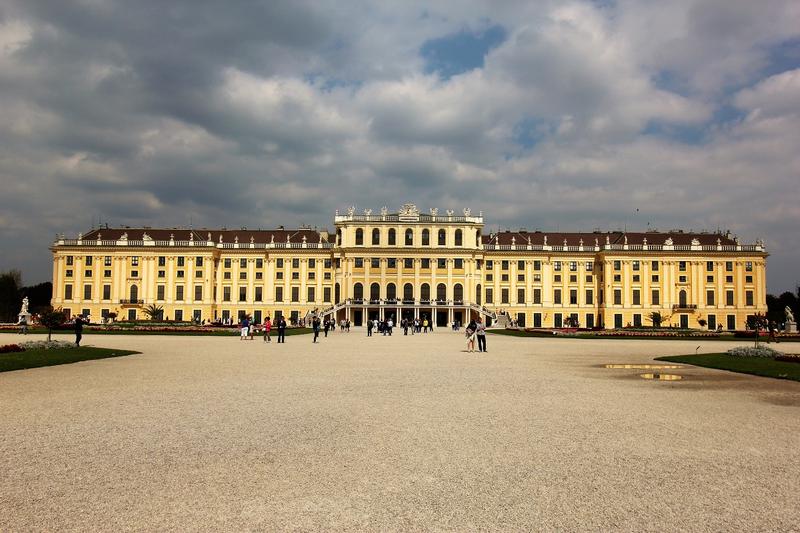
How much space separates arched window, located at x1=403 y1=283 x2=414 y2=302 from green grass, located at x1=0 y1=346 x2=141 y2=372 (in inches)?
2438

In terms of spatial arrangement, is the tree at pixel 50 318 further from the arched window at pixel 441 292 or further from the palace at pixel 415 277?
the arched window at pixel 441 292

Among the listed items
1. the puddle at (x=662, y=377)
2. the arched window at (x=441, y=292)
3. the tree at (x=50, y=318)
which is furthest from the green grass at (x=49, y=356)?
the arched window at (x=441, y=292)

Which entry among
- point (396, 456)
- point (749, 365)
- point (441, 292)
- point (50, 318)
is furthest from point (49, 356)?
point (441, 292)

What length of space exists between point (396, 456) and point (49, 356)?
19.1 metres

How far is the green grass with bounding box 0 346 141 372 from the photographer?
20241 millimetres

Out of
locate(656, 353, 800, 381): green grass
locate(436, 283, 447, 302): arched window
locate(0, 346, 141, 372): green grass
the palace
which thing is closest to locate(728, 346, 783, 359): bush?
locate(656, 353, 800, 381): green grass

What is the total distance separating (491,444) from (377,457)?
5.97 ft

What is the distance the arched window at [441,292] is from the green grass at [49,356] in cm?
6250

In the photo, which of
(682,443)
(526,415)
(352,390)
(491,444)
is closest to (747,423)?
(682,443)

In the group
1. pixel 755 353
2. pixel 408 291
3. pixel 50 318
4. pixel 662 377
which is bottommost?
pixel 662 377

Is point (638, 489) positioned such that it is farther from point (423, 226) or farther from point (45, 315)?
point (423, 226)

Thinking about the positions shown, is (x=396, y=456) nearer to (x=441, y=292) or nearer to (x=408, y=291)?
(x=441, y=292)

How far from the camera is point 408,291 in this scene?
3462 inches

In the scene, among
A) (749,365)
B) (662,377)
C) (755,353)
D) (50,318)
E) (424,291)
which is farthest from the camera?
(424,291)
